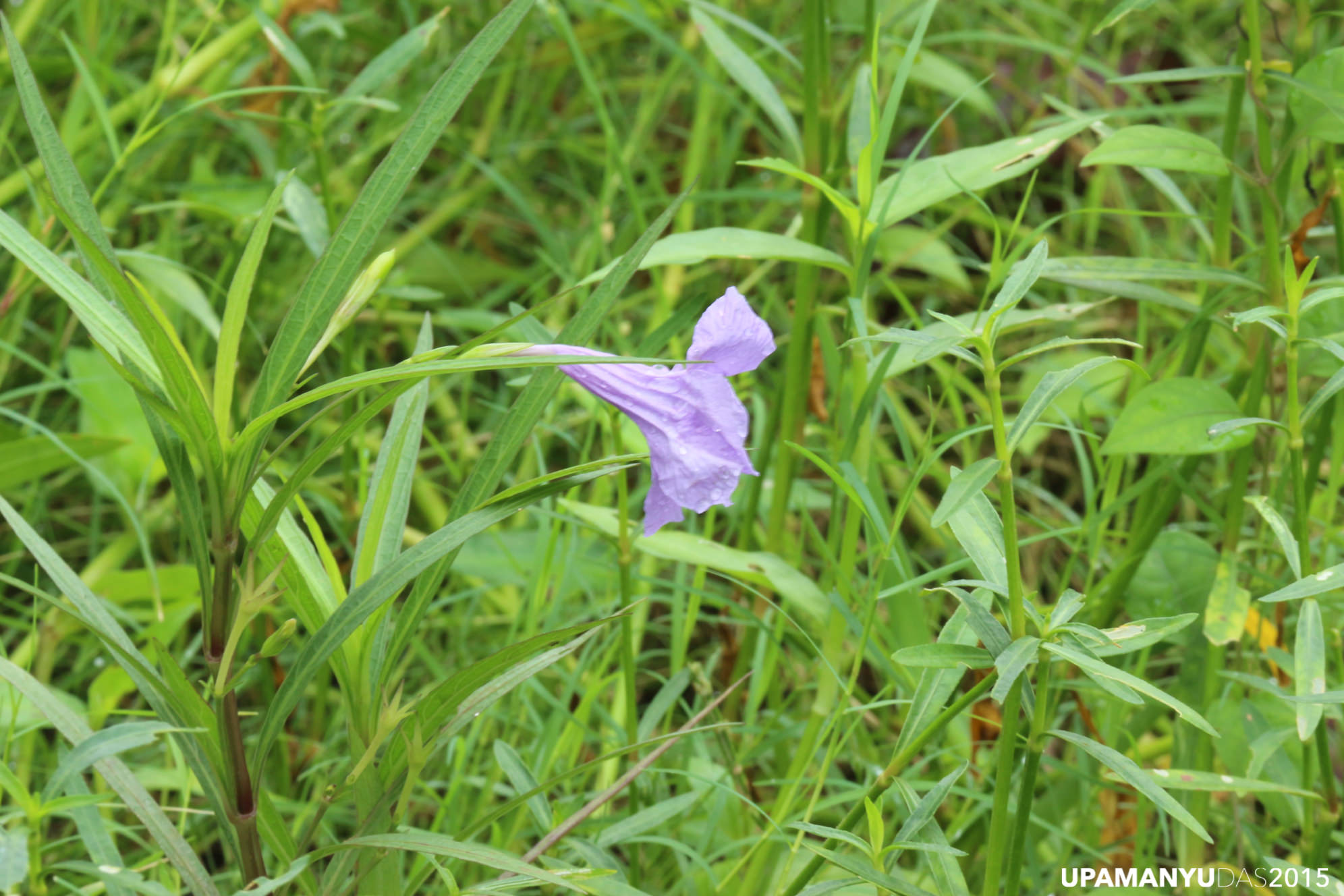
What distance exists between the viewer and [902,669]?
3.90 feet

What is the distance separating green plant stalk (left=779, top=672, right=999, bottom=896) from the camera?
2.63 feet

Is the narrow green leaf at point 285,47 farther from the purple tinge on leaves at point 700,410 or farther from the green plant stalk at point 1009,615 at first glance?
the green plant stalk at point 1009,615

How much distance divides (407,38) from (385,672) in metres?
0.95

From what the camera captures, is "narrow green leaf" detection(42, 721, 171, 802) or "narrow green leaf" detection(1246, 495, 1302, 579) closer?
"narrow green leaf" detection(42, 721, 171, 802)

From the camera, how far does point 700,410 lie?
0.77m

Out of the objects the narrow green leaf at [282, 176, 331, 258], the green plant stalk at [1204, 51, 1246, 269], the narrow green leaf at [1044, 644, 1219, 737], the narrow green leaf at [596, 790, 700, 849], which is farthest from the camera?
the narrow green leaf at [282, 176, 331, 258]

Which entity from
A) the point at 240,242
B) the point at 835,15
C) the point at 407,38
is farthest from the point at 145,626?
the point at 835,15

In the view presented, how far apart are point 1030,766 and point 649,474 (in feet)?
2.68

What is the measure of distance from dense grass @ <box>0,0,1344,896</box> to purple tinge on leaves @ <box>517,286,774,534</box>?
37 millimetres

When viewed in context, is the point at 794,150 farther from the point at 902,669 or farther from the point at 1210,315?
the point at 902,669

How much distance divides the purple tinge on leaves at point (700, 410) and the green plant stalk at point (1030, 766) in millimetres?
260

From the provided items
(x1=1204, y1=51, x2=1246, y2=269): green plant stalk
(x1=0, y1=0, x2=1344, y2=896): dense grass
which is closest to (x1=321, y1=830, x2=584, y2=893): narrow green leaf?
(x1=0, y1=0, x2=1344, y2=896): dense grass

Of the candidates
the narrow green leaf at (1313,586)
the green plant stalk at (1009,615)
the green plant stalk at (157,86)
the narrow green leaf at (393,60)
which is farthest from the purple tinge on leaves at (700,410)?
the green plant stalk at (157,86)

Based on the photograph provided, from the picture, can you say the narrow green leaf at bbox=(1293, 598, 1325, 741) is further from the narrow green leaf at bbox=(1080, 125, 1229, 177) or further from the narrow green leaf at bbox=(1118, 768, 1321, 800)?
the narrow green leaf at bbox=(1080, 125, 1229, 177)
